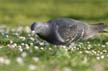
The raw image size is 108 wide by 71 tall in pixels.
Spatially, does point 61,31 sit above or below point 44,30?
below

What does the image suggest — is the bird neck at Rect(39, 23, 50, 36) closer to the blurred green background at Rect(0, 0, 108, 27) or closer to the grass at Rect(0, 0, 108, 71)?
the grass at Rect(0, 0, 108, 71)

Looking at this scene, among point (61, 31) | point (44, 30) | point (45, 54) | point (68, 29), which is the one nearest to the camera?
point (45, 54)

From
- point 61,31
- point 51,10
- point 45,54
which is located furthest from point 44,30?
point 51,10

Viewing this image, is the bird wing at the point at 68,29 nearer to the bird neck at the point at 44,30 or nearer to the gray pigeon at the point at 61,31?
the gray pigeon at the point at 61,31

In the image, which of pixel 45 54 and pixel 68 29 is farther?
pixel 68 29

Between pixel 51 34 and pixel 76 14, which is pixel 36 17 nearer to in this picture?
pixel 76 14

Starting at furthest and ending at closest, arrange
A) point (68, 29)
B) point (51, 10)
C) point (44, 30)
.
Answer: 1. point (51, 10)
2. point (68, 29)
3. point (44, 30)

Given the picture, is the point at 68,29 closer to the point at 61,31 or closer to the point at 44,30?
the point at 61,31

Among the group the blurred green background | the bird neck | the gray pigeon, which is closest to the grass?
the gray pigeon
